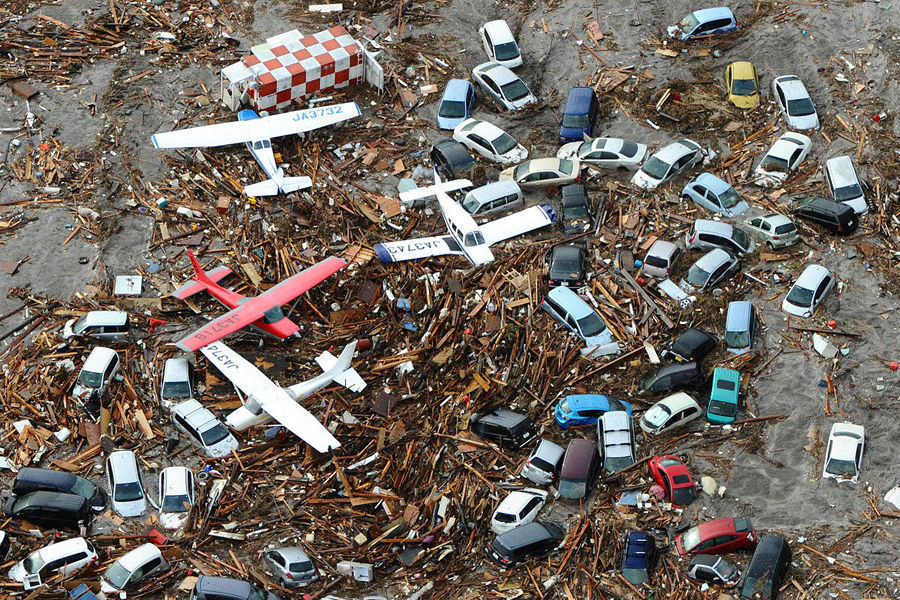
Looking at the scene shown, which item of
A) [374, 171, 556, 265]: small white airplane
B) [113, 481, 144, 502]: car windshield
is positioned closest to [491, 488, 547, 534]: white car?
[374, 171, 556, 265]: small white airplane

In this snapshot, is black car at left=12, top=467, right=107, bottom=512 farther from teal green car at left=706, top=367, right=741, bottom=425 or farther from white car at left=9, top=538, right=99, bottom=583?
teal green car at left=706, top=367, right=741, bottom=425

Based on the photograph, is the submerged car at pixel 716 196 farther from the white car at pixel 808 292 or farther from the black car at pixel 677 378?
the black car at pixel 677 378

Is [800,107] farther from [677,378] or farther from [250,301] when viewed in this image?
[250,301]

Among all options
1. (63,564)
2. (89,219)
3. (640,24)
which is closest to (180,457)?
(63,564)

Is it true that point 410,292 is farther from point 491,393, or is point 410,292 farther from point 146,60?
point 146,60

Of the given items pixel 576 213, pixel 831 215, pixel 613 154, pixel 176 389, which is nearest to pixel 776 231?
pixel 831 215

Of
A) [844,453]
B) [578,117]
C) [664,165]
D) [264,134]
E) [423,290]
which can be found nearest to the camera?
[844,453]

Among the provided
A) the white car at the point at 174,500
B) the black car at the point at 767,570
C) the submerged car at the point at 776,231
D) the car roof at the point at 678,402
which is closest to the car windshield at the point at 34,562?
the white car at the point at 174,500
